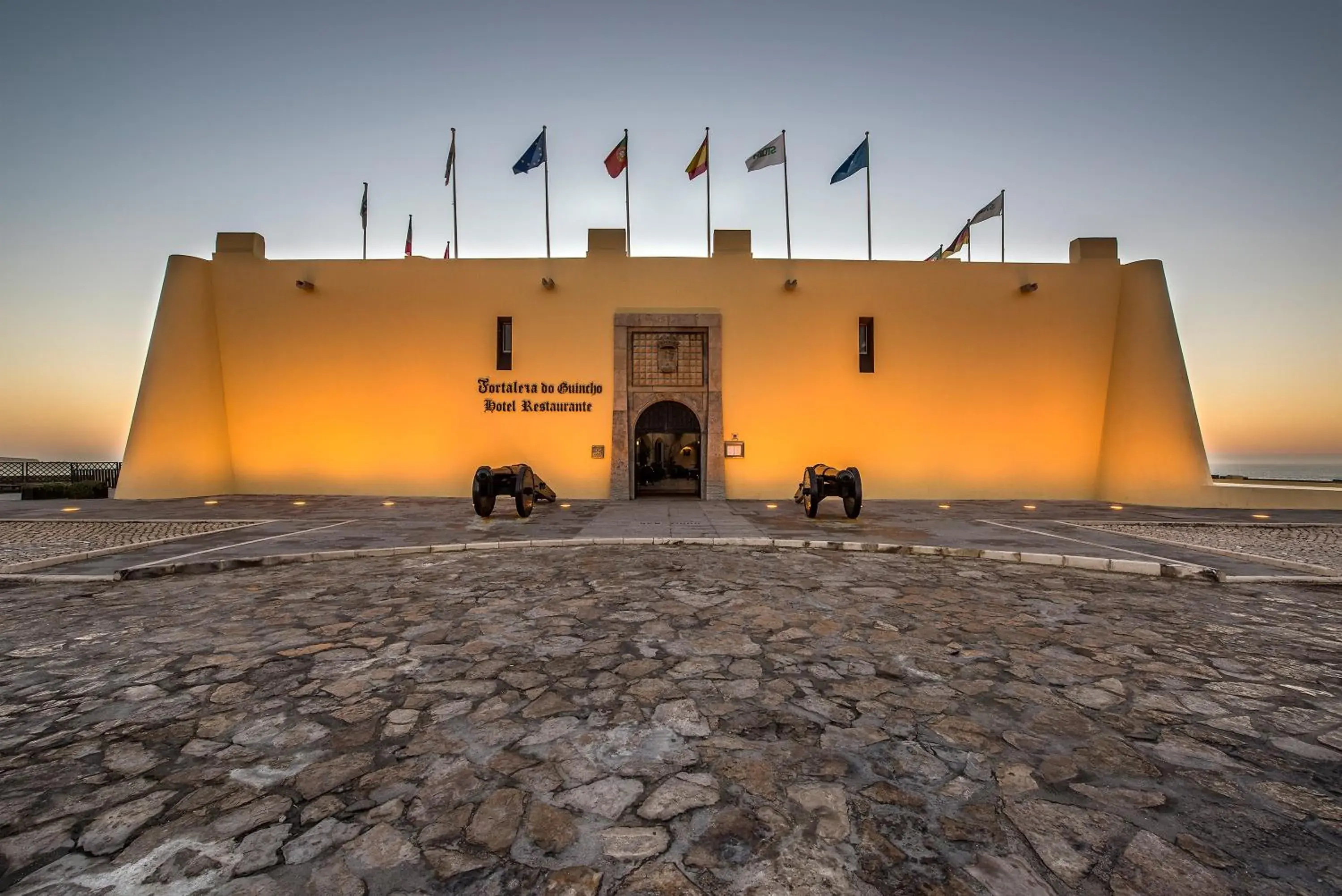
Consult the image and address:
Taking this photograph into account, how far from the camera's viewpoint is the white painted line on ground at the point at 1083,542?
5988mm

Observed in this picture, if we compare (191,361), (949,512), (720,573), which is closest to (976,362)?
(949,512)

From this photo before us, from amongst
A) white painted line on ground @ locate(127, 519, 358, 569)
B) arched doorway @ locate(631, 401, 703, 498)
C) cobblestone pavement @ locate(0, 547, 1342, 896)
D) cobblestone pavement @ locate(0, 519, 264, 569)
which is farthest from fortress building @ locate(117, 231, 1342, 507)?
cobblestone pavement @ locate(0, 547, 1342, 896)

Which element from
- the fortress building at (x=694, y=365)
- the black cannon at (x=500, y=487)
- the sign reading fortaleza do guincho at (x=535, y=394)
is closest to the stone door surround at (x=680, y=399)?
the fortress building at (x=694, y=365)

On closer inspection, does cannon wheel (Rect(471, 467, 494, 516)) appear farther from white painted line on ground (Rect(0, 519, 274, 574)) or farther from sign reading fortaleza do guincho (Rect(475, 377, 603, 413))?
sign reading fortaleza do guincho (Rect(475, 377, 603, 413))

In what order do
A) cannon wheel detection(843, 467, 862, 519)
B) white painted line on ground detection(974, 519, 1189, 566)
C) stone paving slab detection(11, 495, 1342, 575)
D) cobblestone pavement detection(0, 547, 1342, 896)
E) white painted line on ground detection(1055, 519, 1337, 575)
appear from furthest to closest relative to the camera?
1. cannon wheel detection(843, 467, 862, 519)
2. stone paving slab detection(11, 495, 1342, 575)
3. white painted line on ground detection(974, 519, 1189, 566)
4. white painted line on ground detection(1055, 519, 1337, 575)
5. cobblestone pavement detection(0, 547, 1342, 896)

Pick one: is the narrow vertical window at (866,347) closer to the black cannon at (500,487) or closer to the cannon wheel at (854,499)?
the cannon wheel at (854,499)

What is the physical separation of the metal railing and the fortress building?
11278 millimetres

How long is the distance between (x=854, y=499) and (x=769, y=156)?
910 centimetres

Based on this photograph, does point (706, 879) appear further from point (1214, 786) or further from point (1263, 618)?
point (1263, 618)

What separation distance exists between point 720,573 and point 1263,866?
428 cm

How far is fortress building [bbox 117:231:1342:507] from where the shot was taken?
13672 mm

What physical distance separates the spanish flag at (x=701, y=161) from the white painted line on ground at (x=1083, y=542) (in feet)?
35.6

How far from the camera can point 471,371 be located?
1372cm

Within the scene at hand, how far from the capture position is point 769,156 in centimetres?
1310
